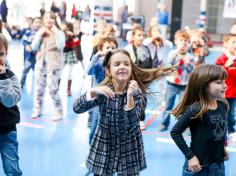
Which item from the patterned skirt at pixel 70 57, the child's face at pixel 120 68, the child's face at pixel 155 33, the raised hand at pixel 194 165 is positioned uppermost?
the child's face at pixel 120 68

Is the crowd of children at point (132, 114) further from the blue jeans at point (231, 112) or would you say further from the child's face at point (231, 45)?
the blue jeans at point (231, 112)

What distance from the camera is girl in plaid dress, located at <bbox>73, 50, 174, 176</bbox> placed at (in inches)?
115

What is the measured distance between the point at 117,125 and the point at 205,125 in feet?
1.97

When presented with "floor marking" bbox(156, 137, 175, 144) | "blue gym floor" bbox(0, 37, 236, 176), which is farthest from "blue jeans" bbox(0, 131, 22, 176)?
"floor marking" bbox(156, 137, 175, 144)

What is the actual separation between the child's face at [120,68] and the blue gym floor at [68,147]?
23.6 inches

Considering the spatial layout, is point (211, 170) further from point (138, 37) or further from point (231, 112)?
point (138, 37)

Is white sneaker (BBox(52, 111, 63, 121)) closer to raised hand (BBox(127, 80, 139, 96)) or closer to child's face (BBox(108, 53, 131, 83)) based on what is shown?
child's face (BBox(108, 53, 131, 83))

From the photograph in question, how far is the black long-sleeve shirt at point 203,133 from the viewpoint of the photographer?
2.74 meters

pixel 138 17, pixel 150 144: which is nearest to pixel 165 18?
pixel 138 17

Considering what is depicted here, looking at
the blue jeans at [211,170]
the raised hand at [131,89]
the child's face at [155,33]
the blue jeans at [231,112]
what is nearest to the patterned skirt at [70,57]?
the child's face at [155,33]

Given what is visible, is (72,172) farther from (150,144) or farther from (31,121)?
(31,121)

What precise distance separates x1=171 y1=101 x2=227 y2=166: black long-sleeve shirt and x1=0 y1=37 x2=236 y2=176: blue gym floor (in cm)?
72

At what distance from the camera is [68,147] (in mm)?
Answer: 5035

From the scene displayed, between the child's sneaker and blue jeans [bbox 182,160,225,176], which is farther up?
blue jeans [bbox 182,160,225,176]
